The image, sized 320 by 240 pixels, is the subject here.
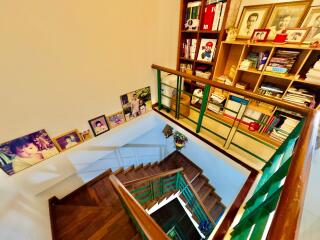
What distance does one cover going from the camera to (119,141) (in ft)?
6.95

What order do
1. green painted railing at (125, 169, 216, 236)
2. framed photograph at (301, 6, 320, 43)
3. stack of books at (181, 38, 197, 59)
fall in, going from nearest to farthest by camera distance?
1. framed photograph at (301, 6, 320, 43)
2. stack of books at (181, 38, 197, 59)
3. green painted railing at (125, 169, 216, 236)

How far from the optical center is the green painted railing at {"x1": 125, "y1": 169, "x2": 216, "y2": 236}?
2488 millimetres

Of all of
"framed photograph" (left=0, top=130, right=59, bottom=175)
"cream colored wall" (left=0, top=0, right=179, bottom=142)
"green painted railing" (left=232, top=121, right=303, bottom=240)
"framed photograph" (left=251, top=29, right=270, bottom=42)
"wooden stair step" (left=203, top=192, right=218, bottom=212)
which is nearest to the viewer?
"green painted railing" (left=232, top=121, right=303, bottom=240)

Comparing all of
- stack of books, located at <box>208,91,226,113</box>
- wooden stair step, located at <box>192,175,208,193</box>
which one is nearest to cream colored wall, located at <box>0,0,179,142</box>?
stack of books, located at <box>208,91,226,113</box>

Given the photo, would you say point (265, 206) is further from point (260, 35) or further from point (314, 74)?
point (260, 35)

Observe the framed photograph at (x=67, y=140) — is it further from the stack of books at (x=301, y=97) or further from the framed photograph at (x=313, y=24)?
the framed photograph at (x=313, y=24)

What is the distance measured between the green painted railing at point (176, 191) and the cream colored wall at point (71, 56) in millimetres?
1527

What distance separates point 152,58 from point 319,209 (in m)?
2.07

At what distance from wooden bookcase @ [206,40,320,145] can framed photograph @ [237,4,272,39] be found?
157 millimetres

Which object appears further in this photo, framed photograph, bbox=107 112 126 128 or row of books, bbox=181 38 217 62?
row of books, bbox=181 38 217 62

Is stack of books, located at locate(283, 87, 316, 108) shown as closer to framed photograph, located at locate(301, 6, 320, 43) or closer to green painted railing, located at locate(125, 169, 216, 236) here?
framed photograph, located at locate(301, 6, 320, 43)

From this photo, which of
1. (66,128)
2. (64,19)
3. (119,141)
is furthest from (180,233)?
(64,19)

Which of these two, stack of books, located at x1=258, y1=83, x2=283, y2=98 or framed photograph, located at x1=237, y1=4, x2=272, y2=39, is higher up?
framed photograph, located at x1=237, y1=4, x2=272, y2=39

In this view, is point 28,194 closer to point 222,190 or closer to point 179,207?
point 179,207
